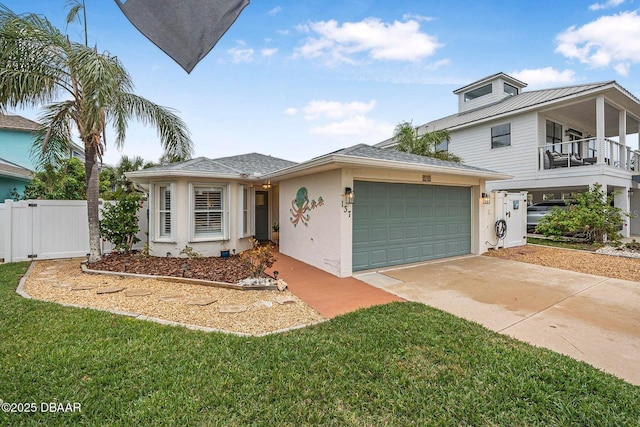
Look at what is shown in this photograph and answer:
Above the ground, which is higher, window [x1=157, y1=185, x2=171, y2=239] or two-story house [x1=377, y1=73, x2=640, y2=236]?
Result: two-story house [x1=377, y1=73, x2=640, y2=236]

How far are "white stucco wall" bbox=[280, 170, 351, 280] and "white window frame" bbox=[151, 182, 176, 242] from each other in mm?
3364

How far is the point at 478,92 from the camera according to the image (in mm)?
17859

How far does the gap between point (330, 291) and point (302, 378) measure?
292cm

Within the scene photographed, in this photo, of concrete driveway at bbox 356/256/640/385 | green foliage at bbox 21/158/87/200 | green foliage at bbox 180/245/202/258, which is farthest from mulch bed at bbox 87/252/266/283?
green foliage at bbox 21/158/87/200

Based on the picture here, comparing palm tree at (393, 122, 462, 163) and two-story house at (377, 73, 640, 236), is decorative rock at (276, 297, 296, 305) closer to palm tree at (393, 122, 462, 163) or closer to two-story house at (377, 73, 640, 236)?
two-story house at (377, 73, 640, 236)

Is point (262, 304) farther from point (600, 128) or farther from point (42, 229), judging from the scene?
point (600, 128)

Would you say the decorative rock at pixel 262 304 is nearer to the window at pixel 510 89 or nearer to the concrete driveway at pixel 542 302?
the concrete driveway at pixel 542 302

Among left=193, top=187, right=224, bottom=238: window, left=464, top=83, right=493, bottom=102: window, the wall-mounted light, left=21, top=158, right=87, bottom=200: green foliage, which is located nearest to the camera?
the wall-mounted light

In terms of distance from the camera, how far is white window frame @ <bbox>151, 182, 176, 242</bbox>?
8243mm

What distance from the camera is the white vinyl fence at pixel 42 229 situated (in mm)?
7859

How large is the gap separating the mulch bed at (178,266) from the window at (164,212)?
0.79 m

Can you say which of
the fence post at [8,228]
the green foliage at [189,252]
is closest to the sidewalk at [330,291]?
the green foliage at [189,252]

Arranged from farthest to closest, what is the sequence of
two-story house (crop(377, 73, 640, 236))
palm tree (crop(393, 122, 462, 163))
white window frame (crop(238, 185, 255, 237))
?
palm tree (crop(393, 122, 462, 163)) < two-story house (crop(377, 73, 640, 236)) < white window frame (crop(238, 185, 255, 237))

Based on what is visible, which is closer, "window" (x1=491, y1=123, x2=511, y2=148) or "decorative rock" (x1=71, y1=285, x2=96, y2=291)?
"decorative rock" (x1=71, y1=285, x2=96, y2=291)
